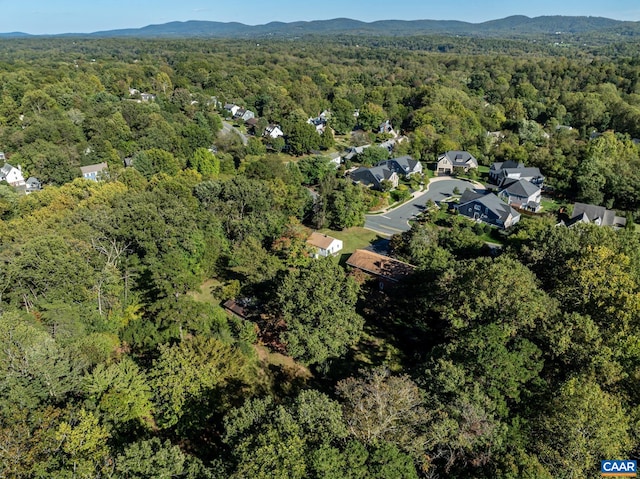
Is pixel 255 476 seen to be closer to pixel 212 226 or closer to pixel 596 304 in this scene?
pixel 596 304

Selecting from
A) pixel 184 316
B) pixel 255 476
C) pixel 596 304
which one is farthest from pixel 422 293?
pixel 255 476

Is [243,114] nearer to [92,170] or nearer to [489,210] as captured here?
[92,170]

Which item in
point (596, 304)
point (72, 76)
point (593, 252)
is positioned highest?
point (72, 76)

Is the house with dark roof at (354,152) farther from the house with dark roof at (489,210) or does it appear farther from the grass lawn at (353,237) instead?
the grass lawn at (353,237)

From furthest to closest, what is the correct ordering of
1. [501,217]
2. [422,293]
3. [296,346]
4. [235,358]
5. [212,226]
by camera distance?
[501,217], [212,226], [422,293], [296,346], [235,358]

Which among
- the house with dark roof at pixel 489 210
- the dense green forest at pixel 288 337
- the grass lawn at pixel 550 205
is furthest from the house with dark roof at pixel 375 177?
the grass lawn at pixel 550 205

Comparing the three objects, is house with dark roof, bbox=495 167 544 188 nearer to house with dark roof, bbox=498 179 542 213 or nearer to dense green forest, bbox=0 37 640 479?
dense green forest, bbox=0 37 640 479
